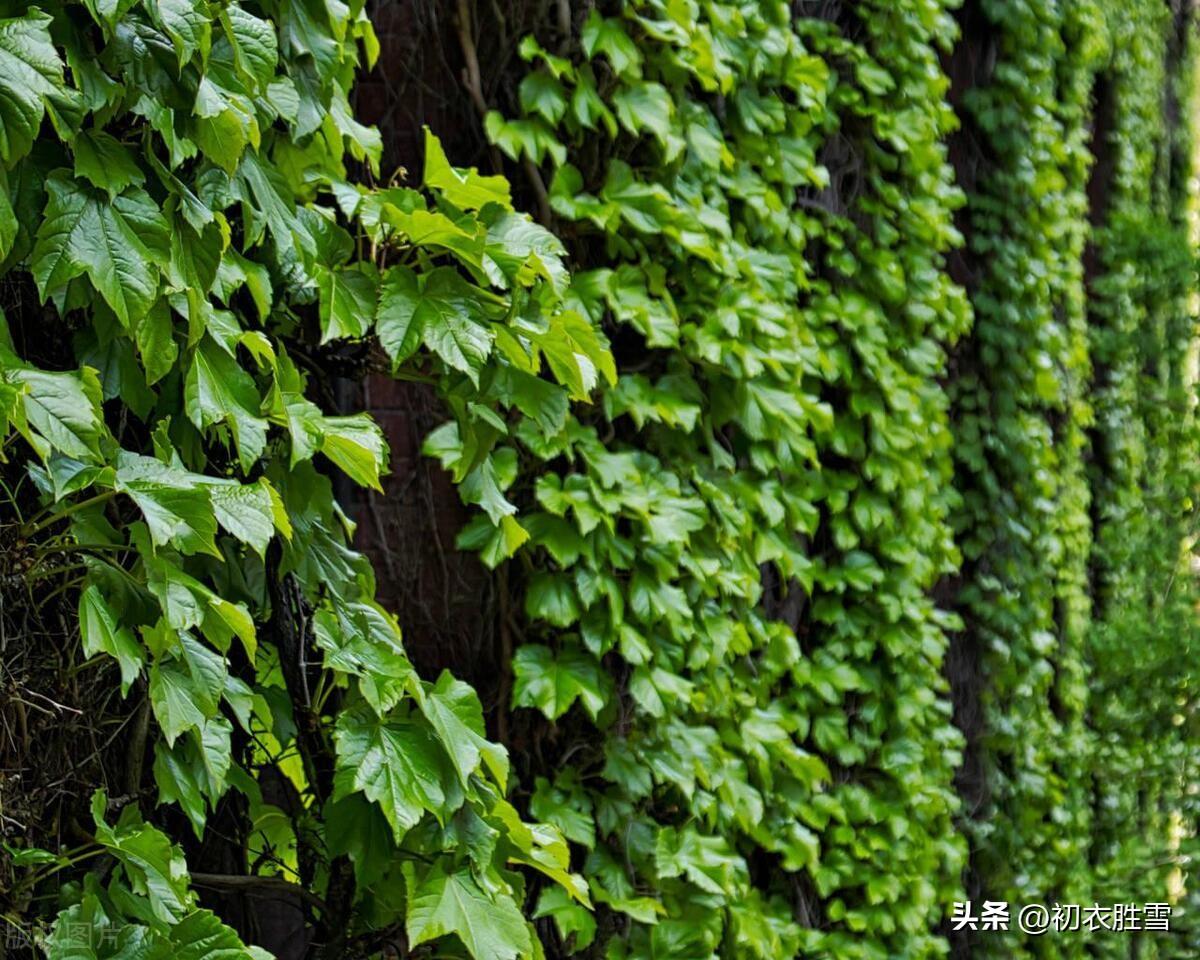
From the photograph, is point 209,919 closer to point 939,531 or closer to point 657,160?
point 657,160

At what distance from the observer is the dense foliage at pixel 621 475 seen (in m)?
1.45

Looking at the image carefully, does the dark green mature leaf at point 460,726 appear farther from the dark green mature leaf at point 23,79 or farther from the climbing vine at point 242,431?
the dark green mature leaf at point 23,79

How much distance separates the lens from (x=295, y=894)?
1.86 metres

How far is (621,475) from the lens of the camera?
8.04ft

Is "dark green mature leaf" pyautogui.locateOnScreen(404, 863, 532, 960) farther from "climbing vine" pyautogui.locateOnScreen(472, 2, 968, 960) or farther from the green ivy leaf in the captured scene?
"climbing vine" pyautogui.locateOnScreen(472, 2, 968, 960)

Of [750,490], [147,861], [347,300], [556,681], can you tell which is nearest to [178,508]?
[147,861]

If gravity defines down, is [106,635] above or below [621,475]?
above

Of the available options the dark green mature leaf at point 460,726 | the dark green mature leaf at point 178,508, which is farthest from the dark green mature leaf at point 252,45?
the dark green mature leaf at point 460,726

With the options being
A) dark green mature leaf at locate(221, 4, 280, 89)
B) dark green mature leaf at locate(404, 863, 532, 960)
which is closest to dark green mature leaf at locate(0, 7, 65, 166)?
dark green mature leaf at locate(221, 4, 280, 89)

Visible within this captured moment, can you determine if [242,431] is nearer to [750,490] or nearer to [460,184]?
[460,184]

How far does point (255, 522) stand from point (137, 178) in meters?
0.37

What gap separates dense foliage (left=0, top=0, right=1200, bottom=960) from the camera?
4.76 feet

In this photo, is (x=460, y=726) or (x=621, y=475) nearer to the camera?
(x=460, y=726)

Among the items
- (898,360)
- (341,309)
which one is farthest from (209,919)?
(898,360)
